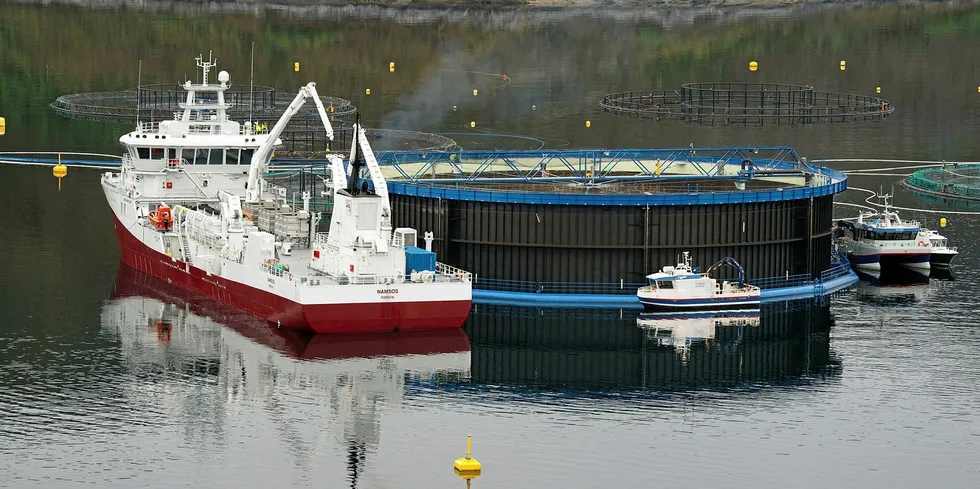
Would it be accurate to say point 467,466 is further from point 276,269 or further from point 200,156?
point 200,156

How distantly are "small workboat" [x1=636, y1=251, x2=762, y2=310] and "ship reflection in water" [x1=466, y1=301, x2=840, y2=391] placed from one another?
0.93 meters

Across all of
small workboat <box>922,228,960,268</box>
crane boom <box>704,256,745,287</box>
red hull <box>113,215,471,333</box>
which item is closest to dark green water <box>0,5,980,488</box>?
red hull <box>113,215,471,333</box>

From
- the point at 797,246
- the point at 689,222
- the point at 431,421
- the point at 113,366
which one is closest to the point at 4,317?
the point at 113,366

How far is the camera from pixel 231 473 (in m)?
99.1

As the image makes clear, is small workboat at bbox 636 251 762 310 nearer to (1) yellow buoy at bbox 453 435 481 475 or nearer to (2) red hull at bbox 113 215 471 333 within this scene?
(2) red hull at bbox 113 215 471 333

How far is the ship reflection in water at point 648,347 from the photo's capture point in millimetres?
123625

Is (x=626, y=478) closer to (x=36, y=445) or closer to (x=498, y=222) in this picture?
(x=36, y=445)

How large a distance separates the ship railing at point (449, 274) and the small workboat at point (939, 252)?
48.4 meters

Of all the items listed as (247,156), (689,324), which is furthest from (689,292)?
(247,156)

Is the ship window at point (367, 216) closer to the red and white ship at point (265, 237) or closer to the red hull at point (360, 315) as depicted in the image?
the red and white ship at point (265, 237)

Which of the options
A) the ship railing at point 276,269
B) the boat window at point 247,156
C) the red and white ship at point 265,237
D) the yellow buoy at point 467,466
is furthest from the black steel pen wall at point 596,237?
the yellow buoy at point 467,466

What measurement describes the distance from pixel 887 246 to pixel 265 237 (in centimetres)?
5935

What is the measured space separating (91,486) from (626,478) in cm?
2911

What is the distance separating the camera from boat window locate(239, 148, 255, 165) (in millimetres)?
163125
